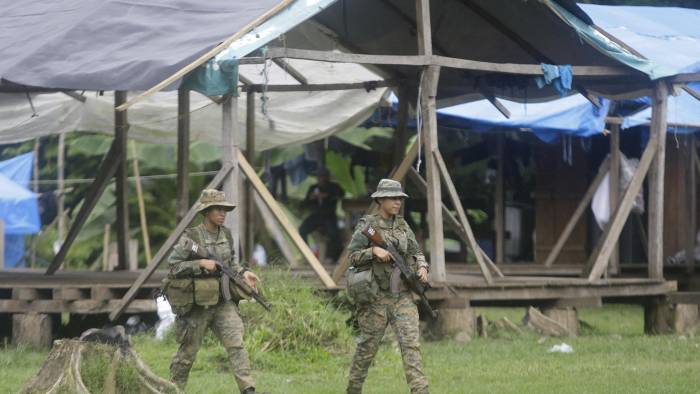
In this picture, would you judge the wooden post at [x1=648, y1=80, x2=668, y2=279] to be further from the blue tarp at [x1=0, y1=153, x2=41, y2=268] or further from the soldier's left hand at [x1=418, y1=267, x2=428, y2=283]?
the blue tarp at [x1=0, y1=153, x2=41, y2=268]

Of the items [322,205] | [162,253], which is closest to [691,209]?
[322,205]

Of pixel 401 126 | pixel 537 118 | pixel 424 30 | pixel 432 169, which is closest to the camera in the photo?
pixel 432 169

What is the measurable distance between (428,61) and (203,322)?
517cm

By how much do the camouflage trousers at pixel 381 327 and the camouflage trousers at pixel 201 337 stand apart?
890 mm

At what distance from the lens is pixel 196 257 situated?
33.2ft

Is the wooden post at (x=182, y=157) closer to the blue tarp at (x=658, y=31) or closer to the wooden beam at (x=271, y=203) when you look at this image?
the wooden beam at (x=271, y=203)

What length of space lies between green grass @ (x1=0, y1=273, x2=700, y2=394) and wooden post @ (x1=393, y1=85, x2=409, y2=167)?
3.36 meters

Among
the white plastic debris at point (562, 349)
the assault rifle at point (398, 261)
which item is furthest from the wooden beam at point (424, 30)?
the assault rifle at point (398, 261)

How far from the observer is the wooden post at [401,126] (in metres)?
16.9

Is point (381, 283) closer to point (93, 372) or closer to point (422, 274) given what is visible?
point (422, 274)

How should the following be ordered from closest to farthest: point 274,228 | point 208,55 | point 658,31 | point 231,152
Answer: point 208,55, point 231,152, point 658,31, point 274,228

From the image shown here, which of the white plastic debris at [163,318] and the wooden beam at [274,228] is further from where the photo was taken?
the wooden beam at [274,228]

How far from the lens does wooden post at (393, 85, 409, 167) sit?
16.9 meters

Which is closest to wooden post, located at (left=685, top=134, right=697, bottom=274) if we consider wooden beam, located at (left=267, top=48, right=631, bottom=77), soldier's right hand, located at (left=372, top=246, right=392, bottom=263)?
wooden beam, located at (left=267, top=48, right=631, bottom=77)
